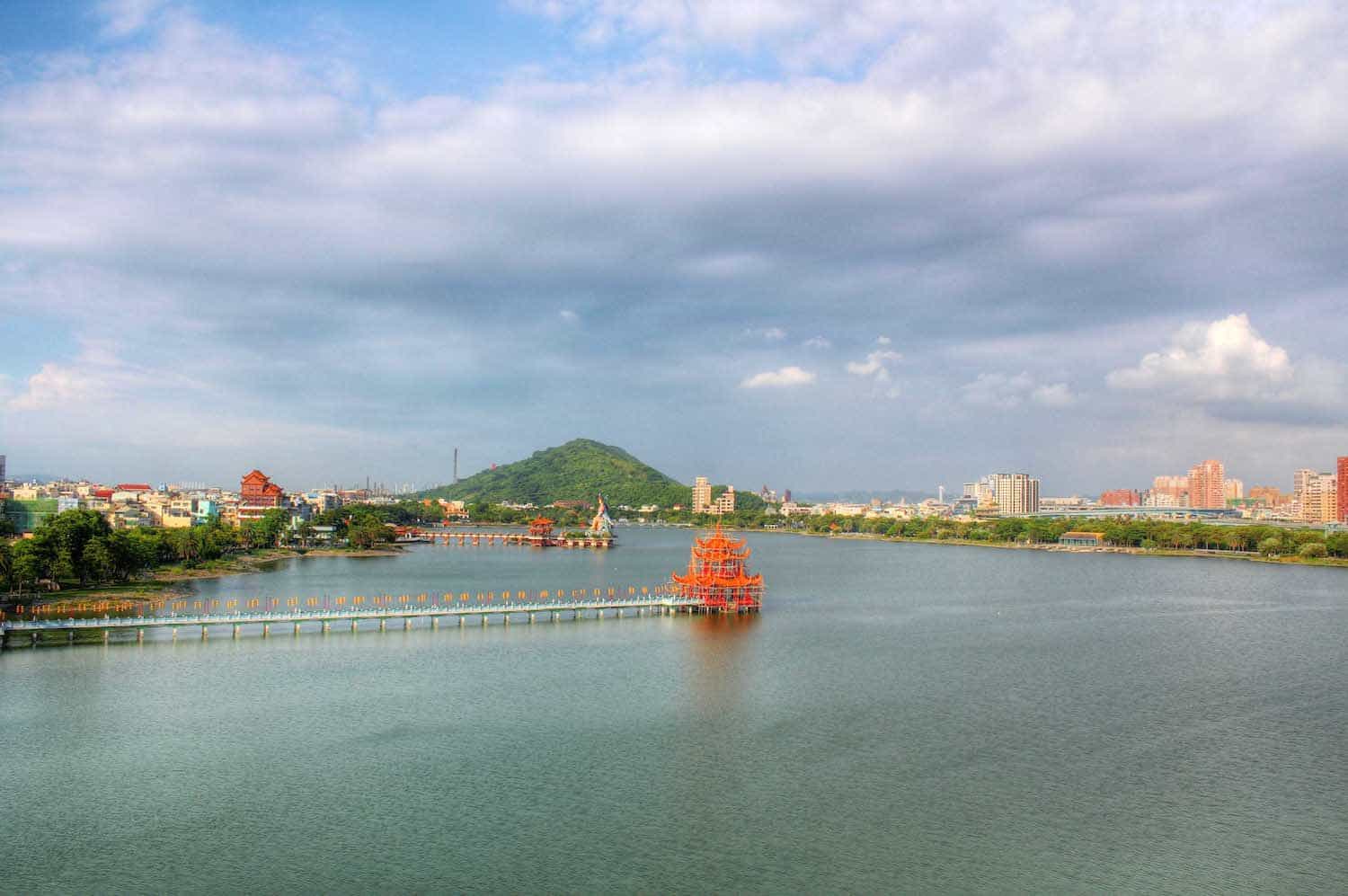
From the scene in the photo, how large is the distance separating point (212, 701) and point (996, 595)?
181ft

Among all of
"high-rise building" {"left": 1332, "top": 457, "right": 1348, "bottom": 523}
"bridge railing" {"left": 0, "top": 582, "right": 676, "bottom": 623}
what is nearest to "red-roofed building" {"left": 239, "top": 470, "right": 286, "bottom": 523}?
"bridge railing" {"left": 0, "top": 582, "right": 676, "bottom": 623}

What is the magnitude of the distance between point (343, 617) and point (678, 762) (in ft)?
85.9

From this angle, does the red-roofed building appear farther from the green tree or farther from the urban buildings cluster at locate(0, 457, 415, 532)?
the green tree

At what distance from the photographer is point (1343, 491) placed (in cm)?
16775

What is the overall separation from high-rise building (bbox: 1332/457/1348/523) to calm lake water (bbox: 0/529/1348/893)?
141825 mm

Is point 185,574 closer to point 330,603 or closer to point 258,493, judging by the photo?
point 330,603

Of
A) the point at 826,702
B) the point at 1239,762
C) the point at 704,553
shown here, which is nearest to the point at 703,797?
the point at 826,702

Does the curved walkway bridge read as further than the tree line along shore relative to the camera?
No

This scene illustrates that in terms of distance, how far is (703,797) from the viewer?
80.0 feet

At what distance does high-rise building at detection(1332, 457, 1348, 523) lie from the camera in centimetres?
16625

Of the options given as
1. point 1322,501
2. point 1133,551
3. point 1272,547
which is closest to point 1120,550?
point 1133,551

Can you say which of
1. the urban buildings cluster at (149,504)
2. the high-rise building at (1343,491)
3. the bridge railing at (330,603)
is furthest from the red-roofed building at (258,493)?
the high-rise building at (1343,491)

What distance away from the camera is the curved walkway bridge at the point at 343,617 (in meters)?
42.6

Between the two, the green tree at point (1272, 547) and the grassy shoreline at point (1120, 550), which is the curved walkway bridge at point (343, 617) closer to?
the grassy shoreline at point (1120, 550)
